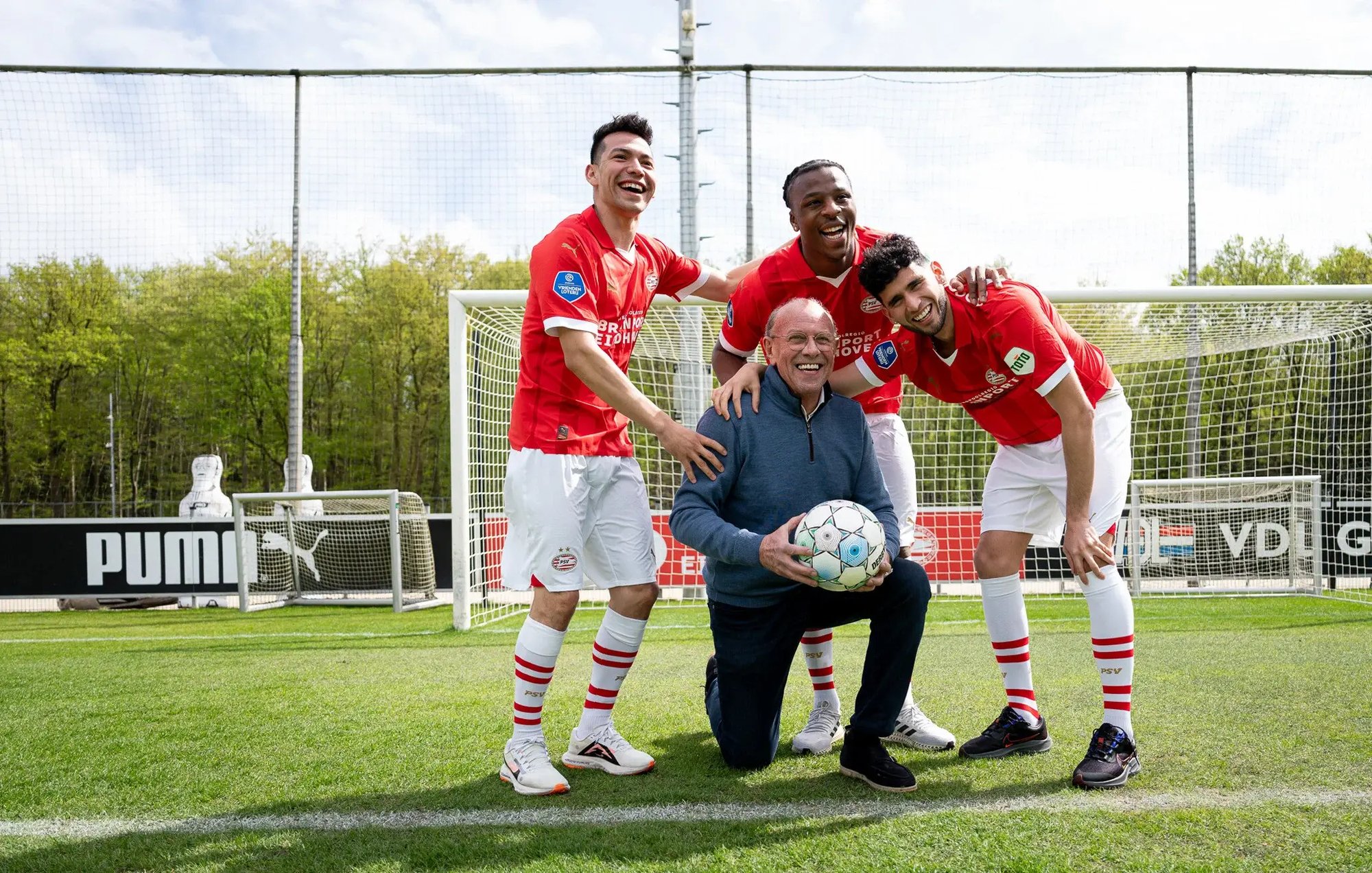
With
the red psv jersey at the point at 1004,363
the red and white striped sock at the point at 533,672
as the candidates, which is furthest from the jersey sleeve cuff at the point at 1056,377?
the red and white striped sock at the point at 533,672

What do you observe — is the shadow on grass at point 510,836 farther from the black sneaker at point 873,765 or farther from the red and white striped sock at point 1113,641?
the red and white striped sock at point 1113,641

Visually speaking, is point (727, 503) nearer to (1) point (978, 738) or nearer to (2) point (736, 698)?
(2) point (736, 698)

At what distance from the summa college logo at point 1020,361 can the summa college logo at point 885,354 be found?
1.58 feet

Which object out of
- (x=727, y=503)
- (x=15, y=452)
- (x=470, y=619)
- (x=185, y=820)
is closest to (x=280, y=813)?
(x=185, y=820)

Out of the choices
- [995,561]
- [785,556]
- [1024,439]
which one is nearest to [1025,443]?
[1024,439]

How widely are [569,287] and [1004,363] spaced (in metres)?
1.54

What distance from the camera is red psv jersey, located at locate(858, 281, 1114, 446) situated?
3.20 meters

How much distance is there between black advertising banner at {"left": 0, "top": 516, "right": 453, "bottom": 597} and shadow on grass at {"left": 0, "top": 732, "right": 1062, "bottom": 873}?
797 centimetres

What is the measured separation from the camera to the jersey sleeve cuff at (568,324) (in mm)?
3221

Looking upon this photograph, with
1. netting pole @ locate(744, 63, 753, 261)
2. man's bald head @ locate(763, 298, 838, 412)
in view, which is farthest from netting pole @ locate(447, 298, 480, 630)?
man's bald head @ locate(763, 298, 838, 412)

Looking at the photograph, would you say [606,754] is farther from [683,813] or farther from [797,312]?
[797,312]

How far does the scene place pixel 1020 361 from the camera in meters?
3.21

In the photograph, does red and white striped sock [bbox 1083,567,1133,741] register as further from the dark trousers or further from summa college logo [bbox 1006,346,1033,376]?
summa college logo [bbox 1006,346,1033,376]

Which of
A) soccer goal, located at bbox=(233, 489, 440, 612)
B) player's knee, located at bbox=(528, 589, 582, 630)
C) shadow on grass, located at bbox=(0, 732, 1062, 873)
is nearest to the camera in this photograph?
shadow on grass, located at bbox=(0, 732, 1062, 873)
